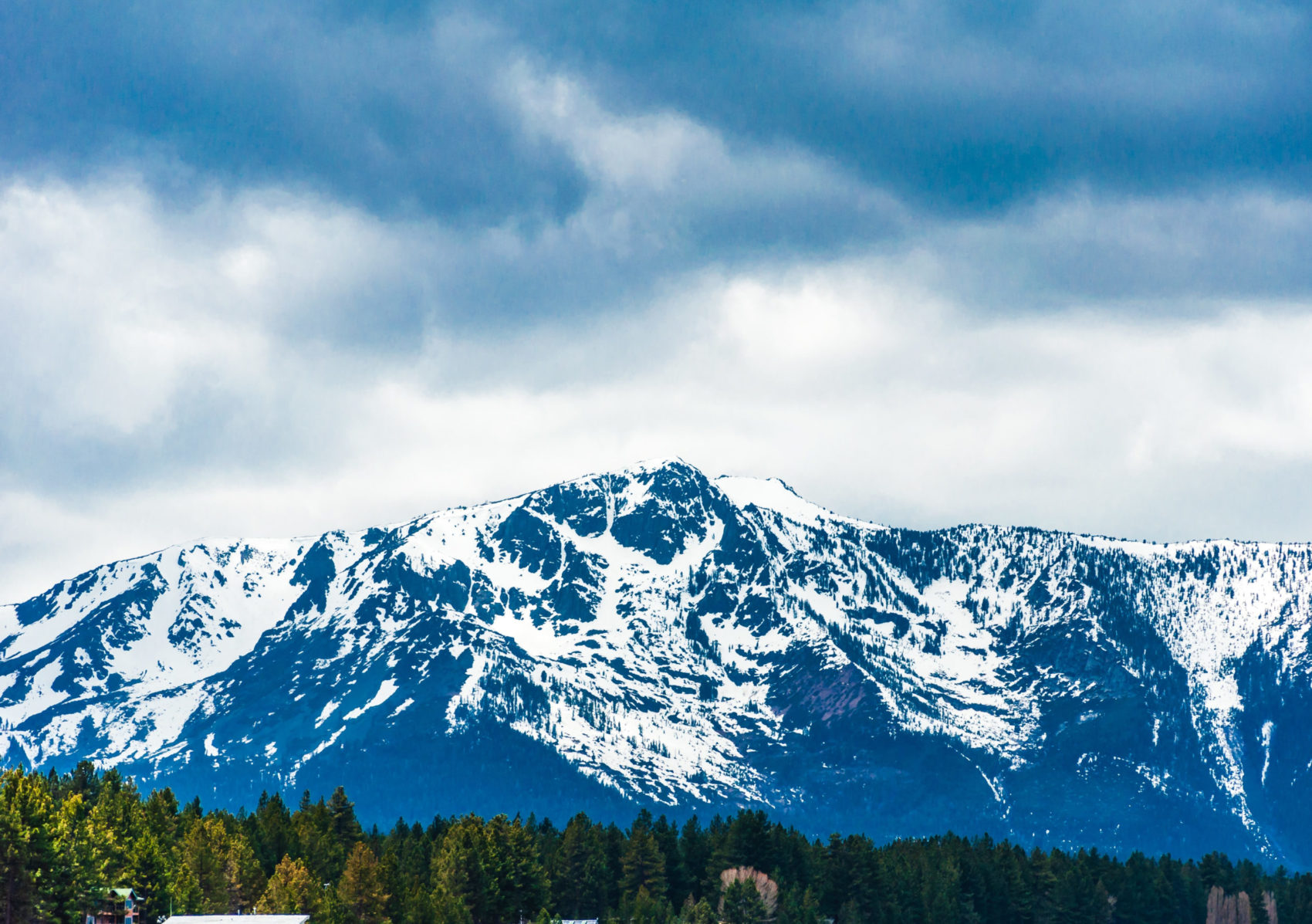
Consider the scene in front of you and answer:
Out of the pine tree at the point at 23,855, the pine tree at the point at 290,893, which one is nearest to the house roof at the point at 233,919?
the pine tree at the point at 290,893

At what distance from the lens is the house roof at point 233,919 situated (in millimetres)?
169250

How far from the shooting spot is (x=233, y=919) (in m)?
170

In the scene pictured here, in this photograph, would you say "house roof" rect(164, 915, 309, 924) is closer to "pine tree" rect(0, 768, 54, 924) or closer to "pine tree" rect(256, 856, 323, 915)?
"pine tree" rect(256, 856, 323, 915)

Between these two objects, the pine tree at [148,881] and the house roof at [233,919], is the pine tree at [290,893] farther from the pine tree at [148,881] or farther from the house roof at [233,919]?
the house roof at [233,919]

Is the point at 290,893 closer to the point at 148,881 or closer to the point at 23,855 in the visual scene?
the point at 148,881

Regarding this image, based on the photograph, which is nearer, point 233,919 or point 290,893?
point 233,919

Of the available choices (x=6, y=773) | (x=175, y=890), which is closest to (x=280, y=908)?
(x=175, y=890)

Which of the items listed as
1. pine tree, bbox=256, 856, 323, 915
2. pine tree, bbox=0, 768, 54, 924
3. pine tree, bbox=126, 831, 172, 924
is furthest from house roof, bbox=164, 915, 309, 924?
pine tree, bbox=0, 768, 54, 924

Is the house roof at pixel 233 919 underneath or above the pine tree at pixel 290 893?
underneath

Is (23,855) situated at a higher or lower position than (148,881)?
higher

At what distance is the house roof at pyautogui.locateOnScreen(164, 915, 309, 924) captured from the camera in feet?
555

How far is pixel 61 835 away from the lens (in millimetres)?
159750

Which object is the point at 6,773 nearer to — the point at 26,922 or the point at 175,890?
the point at 175,890

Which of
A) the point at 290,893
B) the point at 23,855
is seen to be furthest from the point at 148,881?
the point at 23,855
